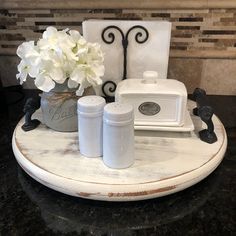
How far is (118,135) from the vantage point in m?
0.55

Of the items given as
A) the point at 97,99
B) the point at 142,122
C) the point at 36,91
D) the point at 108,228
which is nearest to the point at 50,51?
the point at 97,99

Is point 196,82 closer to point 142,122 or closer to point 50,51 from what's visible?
point 142,122

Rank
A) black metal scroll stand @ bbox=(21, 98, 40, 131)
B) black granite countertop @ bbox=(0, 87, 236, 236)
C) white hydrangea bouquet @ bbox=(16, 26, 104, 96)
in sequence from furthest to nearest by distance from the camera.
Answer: black metal scroll stand @ bbox=(21, 98, 40, 131) < white hydrangea bouquet @ bbox=(16, 26, 104, 96) < black granite countertop @ bbox=(0, 87, 236, 236)

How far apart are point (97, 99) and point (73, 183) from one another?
177 millimetres

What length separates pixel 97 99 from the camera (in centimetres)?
60

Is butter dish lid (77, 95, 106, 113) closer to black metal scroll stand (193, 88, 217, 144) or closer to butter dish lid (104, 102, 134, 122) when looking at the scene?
butter dish lid (104, 102, 134, 122)

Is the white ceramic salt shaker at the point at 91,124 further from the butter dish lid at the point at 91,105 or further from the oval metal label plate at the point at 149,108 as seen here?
the oval metal label plate at the point at 149,108

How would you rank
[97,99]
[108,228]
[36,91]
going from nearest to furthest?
[108,228] < [97,99] < [36,91]

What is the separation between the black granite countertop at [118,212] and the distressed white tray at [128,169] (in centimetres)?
2

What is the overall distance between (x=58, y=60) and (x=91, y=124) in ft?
0.51

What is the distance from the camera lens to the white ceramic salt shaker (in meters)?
0.58

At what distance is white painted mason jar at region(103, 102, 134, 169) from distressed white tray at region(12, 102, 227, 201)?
20 mm

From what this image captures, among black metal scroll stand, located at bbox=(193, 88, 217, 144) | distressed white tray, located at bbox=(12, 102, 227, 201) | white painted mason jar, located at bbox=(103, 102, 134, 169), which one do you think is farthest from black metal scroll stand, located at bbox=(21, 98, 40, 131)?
black metal scroll stand, located at bbox=(193, 88, 217, 144)

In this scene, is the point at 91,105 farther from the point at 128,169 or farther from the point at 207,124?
the point at 207,124
